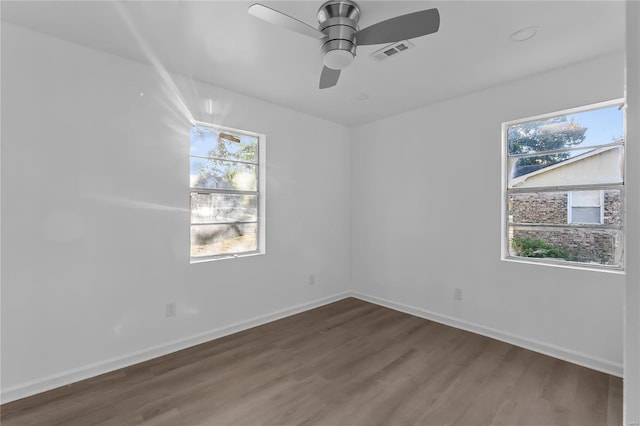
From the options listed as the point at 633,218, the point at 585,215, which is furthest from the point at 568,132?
the point at 633,218

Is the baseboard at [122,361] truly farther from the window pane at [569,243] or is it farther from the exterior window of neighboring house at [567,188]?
the exterior window of neighboring house at [567,188]

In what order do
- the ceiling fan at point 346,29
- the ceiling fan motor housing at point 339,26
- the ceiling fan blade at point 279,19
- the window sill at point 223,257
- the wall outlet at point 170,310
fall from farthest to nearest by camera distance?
the window sill at point 223,257 < the wall outlet at point 170,310 < the ceiling fan motor housing at point 339,26 < the ceiling fan at point 346,29 < the ceiling fan blade at point 279,19

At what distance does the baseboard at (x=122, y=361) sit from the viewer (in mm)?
2213

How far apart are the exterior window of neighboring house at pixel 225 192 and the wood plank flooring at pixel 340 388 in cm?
105

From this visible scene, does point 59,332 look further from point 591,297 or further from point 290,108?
point 591,297

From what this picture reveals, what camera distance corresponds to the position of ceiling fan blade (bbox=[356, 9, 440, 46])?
1733 mm

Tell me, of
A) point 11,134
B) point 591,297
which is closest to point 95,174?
point 11,134

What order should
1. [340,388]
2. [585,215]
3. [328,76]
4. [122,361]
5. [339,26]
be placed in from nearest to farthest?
[339,26] < [340,388] < [328,76] < [122,361] < [585,215]

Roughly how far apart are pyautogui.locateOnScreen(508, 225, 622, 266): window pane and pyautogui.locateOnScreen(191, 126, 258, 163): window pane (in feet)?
10.1

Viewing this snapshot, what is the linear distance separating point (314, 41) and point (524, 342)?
11.2ft

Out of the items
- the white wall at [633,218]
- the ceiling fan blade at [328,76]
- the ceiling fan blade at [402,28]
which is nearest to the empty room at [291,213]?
the ceiling fan blade at [402,28]

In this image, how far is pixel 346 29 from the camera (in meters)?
1.99

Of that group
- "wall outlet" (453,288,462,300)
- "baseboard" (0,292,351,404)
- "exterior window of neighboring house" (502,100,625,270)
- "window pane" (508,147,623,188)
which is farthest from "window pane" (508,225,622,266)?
"baseboard" (0,292,351,404)

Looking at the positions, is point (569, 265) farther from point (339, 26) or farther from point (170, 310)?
point (170, 310)
